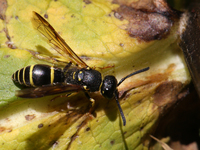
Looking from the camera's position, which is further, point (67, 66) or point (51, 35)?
point (67, 66)

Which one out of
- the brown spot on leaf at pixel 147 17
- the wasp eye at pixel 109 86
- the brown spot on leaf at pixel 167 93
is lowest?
the brown spot on leaf at pixel 167 93

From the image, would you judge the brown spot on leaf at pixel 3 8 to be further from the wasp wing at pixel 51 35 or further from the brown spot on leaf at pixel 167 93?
the brown spot on leaf at pixel 167 93

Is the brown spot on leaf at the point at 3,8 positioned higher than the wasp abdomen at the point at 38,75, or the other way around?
the brown spot on leaf at the point at 3,8

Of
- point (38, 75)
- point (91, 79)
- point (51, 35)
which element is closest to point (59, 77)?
point (38, 75)

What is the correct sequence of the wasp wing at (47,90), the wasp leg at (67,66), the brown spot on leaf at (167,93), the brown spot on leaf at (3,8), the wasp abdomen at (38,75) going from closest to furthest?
the wasp wing at (47,90) → the wasp abdomen at (38,75) → the brown spot on leaf at (3,8) → the brown spot on leaf at (167,93) → the wasp leg at (67,66)

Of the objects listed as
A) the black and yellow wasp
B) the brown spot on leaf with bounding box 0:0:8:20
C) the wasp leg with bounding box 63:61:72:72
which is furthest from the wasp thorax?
the brown spot on leaf with bounding box 0:0:8:20

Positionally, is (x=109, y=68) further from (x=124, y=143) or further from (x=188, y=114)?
(x=188, y=114)

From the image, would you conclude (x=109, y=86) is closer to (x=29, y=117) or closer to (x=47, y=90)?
(x=47, y=90)

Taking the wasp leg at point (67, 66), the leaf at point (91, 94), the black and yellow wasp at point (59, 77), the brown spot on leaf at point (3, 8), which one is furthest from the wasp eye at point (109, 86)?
the brown spot on leaf at point (3, 8)
